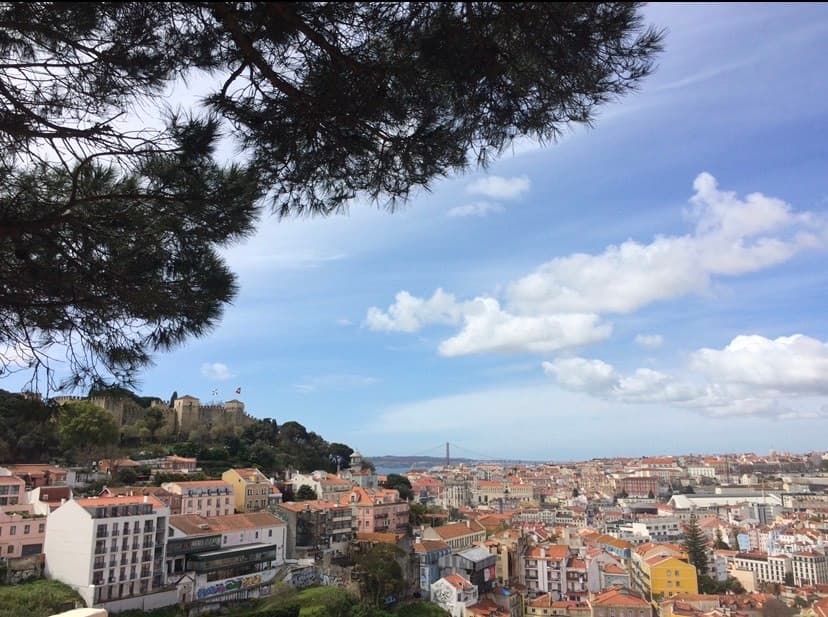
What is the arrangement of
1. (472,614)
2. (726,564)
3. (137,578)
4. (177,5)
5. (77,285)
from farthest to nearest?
(726,564) < (472,614) < (137,578) < (77,285) < (177,5)

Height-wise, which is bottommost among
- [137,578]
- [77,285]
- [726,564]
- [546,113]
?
[726,564]

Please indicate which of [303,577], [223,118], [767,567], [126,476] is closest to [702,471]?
[767,567]

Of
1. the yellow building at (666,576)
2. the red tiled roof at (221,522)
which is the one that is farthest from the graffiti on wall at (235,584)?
the yellow building at (666,576)

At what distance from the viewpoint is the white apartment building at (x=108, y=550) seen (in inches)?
590

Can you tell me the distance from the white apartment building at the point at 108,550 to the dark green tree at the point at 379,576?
6.35 meters

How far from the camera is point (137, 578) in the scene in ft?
52.1

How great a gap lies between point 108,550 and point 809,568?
31.2 meters

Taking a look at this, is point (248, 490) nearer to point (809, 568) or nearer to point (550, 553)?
point (550, 553)

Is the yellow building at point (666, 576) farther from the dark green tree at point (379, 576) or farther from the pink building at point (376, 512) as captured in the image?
the dark green tree at point (379, 576)

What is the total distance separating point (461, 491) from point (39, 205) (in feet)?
214

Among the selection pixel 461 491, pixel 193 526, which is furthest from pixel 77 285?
pixel 461 491

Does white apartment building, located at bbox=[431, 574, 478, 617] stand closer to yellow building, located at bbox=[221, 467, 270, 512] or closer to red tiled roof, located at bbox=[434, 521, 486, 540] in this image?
red tiled roof, located at bbox=[434, 521, 486, 540]

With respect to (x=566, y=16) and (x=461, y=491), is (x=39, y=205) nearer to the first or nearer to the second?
(x=566, y=16)

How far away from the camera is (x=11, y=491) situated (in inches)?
709
